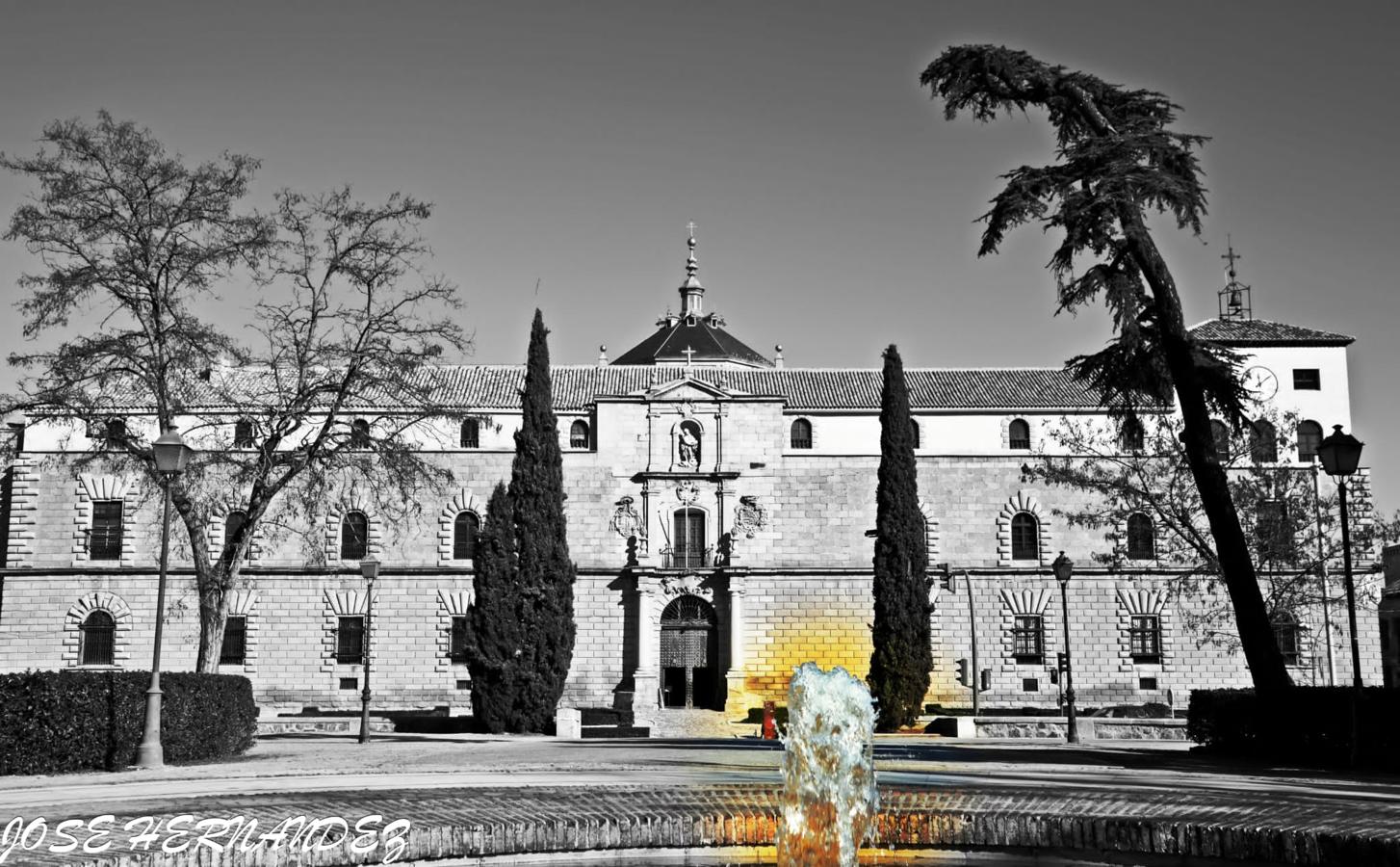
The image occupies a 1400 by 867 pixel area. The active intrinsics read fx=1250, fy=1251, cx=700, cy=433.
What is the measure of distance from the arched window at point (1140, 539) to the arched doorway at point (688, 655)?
14.4 metres

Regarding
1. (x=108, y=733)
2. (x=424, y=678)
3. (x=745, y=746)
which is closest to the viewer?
(x=108, y=733)

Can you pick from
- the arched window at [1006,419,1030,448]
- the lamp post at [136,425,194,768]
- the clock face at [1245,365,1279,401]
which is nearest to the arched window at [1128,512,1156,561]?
the arched window at [1006,419,1030,448]

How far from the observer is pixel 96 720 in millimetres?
16859

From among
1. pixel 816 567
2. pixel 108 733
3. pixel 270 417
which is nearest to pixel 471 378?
pixel 816 567

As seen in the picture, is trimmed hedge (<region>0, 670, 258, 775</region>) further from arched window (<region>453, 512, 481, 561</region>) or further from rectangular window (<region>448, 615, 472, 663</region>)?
arched window (<region>453, 512, 481, 561</region>)

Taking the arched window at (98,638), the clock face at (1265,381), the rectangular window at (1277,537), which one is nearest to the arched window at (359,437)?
the arched window at (98,638)

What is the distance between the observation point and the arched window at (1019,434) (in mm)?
43562

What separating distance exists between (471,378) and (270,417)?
20.6m

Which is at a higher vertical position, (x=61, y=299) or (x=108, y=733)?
(x=61, y=299)

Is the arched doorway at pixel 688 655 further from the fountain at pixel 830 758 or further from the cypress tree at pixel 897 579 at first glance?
the fountain at pixel 830 758

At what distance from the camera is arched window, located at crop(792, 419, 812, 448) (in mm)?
43969

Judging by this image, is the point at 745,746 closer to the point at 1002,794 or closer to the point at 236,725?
the point at 236,725

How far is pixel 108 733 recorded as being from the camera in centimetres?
1698

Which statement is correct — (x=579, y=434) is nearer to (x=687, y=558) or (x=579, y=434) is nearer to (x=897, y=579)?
(x=687, y=558)
